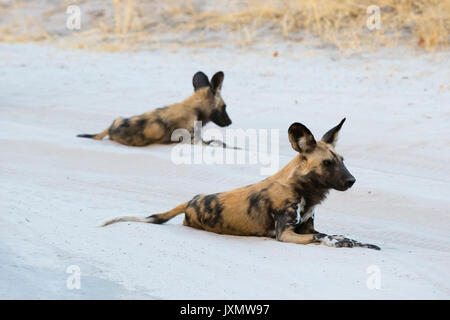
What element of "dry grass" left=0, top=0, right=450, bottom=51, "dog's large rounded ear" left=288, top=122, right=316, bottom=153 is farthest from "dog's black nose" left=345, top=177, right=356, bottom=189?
"dry grass" left=0, top=0, right=450, bottom=51

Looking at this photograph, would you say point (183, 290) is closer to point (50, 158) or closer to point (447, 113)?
point (50, 158)

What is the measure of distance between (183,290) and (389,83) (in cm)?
633

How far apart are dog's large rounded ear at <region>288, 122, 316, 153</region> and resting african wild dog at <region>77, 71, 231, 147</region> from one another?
2.77 m

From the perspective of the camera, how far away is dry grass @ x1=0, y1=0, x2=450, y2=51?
36.4 feet

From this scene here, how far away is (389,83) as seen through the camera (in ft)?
30.9

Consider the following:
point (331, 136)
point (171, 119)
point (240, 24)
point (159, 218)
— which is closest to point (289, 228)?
point (331, 136)

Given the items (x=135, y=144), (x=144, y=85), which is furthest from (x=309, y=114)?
(x=144, y=85)

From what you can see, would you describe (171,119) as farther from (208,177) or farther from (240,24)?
(240,24)

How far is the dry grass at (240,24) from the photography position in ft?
36.4

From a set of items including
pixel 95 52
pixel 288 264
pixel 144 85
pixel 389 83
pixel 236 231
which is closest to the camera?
pixel 288 264

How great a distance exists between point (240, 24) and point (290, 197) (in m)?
8.23

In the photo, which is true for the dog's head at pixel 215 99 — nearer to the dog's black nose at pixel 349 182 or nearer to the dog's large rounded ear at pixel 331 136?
the dog's large rounded ear at pixel 331 136

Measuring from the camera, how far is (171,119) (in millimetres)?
7559

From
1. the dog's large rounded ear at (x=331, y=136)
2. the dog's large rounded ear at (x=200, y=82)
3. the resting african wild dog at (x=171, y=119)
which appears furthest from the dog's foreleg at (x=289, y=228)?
the dog's large rounded ear at (x=200, y=82)
